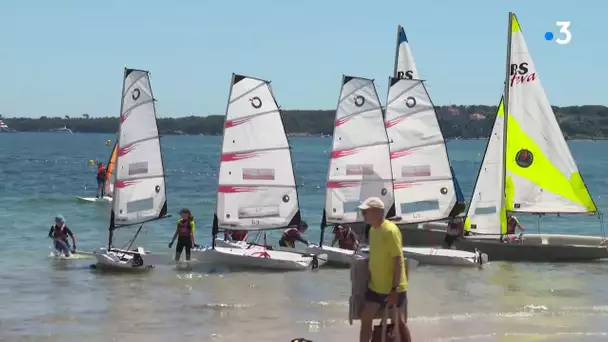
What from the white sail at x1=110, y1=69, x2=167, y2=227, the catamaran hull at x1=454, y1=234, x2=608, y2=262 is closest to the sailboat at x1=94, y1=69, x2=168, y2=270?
the white sail at x1=110, y1=69, x2=167, y2=227

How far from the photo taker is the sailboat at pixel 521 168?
24406 millimetres

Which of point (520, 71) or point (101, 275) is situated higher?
point (520, 71)

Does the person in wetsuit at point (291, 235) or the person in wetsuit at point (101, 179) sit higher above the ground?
the person in wetsuit at point (101, 179)

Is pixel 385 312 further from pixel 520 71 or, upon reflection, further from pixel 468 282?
pixel 520 71

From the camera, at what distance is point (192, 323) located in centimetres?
1533

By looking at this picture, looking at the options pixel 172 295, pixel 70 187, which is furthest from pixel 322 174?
pixel 172 295

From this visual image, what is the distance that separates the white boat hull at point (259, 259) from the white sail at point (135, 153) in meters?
1.93

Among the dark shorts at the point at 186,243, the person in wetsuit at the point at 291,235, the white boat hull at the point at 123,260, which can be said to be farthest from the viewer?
the person in wetsuit at the point at 291,235

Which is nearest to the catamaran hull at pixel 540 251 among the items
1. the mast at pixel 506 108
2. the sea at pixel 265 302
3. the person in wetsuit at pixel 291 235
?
the sea at pixel 265 302

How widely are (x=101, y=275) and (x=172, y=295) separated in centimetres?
321

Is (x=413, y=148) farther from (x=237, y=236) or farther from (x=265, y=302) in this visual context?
(x=265, y=302)

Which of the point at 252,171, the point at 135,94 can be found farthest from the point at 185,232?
the point at 135,94

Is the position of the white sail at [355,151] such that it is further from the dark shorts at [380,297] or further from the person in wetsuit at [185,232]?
the dark shorts at [380,297]

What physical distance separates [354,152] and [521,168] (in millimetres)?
4576
